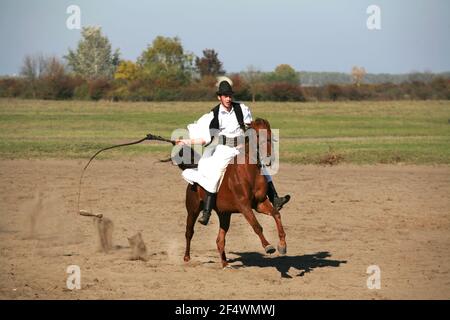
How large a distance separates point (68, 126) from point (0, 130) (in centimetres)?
287

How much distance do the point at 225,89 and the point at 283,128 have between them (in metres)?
24.2

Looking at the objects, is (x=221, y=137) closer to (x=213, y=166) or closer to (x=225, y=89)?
(x=213, y=166)

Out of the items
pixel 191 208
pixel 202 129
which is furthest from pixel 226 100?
pixel 191 208

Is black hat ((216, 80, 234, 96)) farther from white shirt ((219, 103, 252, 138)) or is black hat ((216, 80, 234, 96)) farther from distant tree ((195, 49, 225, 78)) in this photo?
distant tree ((195, 49, 225, 78))

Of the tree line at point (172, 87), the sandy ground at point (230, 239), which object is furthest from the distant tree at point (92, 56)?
the sandy ground at point (230, 239)

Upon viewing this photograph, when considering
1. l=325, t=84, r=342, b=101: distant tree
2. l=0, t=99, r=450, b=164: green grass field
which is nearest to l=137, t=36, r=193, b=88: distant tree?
l=325, t=84, r=342, b=101: distant tree

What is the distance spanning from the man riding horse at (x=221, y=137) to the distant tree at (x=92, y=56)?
84.7m

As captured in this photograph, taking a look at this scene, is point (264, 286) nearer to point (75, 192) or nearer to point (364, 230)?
point (364, 230)

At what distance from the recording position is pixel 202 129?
11.0 metres

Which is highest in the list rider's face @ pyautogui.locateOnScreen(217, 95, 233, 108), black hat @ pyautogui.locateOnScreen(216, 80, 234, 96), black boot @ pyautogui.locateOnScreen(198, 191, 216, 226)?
black hat @ pyautogui.locateOnScreen(216, 80, 234, 96)

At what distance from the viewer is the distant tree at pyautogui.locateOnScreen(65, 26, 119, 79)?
96.0 m

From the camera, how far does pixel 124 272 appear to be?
1105 cm

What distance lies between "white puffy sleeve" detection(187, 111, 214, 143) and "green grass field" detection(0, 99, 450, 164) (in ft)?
42.7
